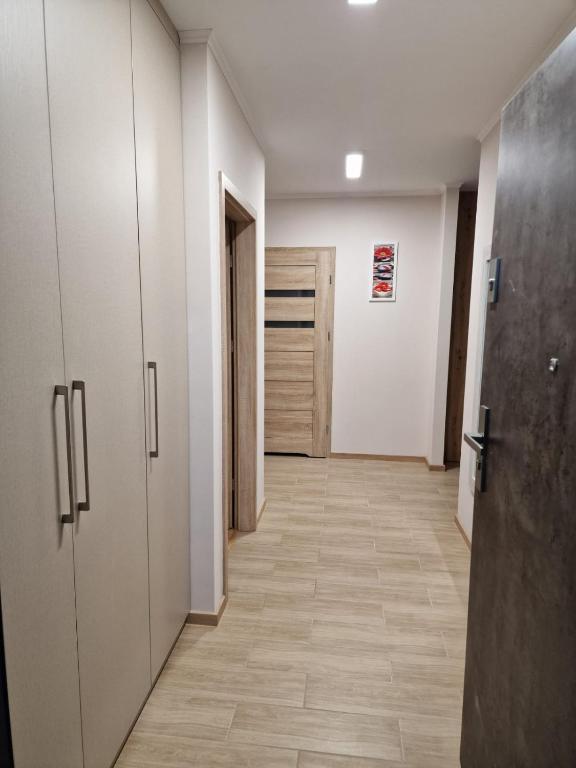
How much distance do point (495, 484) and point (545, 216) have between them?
71cm

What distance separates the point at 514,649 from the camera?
45.9 inches

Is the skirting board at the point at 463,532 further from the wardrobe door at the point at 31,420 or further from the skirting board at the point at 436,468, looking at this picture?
the wardrobe door at the point at 31,420

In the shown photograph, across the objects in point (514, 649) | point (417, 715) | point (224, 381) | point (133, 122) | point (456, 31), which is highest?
point (456, 31)

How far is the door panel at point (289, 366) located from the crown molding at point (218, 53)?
8.09 feet

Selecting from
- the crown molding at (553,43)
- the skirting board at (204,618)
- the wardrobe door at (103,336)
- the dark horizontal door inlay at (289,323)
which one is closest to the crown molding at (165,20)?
the wardrobe door at (103,336)

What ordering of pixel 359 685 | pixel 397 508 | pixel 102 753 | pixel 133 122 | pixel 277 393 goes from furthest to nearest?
pixel 277 393 → pixel 397 508 → pixel 359 685 → pixel 133 122 → pixel 102 753

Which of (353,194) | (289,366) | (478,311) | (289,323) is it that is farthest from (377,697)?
(353,194)

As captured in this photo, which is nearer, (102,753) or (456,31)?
(102,753)

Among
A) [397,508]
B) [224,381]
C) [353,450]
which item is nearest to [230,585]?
[224,381]

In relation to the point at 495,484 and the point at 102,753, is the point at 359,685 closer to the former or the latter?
the point at 102,753

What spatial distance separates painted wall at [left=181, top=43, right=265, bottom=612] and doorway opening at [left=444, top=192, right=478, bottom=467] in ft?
9.97

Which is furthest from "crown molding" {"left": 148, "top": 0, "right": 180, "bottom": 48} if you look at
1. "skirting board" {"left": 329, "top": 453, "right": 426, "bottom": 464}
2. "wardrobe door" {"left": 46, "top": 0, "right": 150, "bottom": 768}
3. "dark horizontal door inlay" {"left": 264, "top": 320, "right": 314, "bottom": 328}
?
"skirting board" {"left": 329, "top": 453, "right": 426, "bottom": 464}

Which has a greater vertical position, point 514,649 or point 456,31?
point 456,31

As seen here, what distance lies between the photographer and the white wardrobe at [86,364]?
1.02 metres
